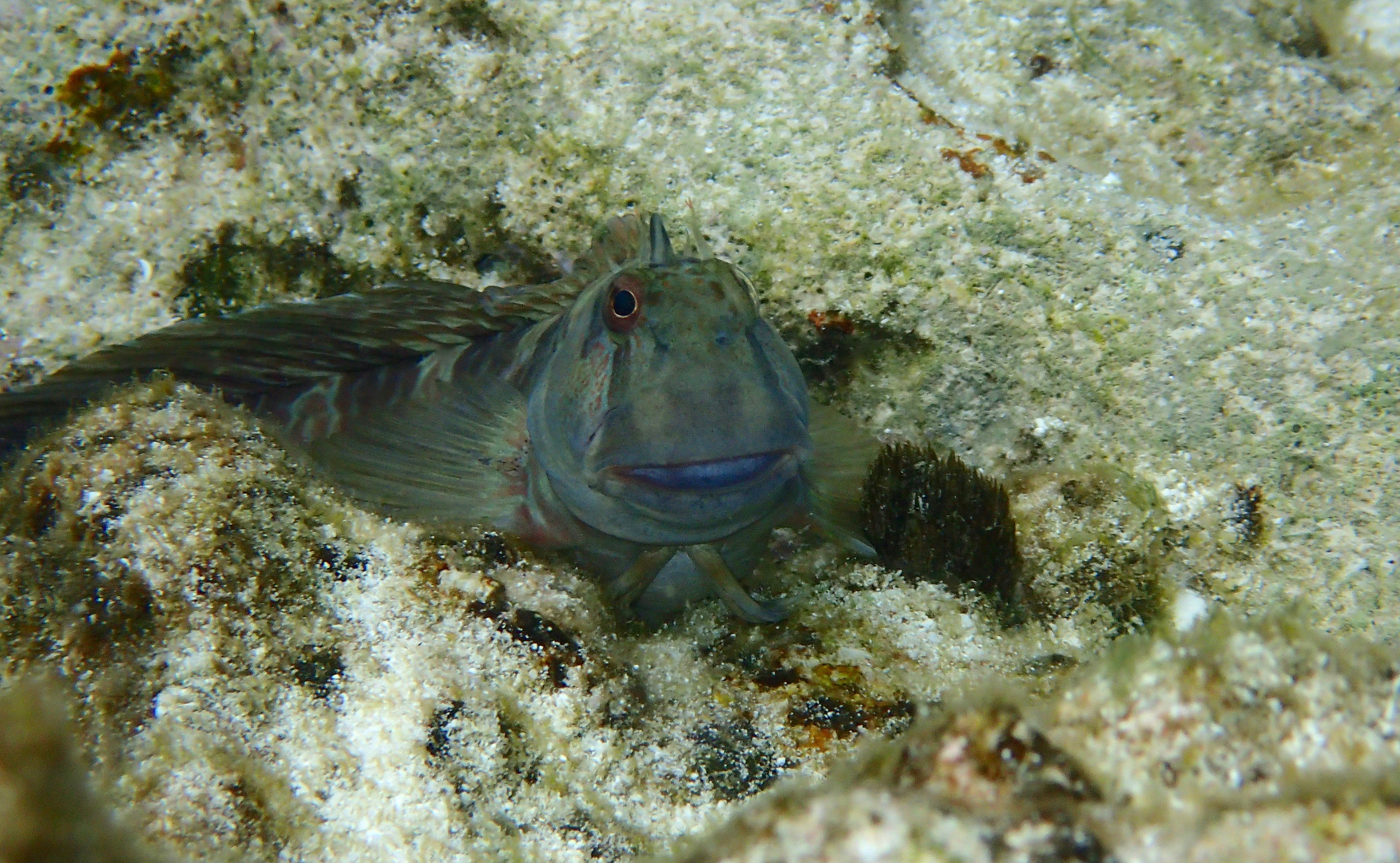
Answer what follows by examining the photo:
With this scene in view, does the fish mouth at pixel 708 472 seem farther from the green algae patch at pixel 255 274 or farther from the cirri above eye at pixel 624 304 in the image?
the green algae patch at pixel 255 274

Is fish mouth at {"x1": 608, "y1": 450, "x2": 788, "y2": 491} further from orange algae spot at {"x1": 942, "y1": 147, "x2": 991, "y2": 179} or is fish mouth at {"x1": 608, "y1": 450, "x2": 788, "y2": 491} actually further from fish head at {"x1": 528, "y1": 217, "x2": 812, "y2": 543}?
orange algae spot at {"x1": 942, "y1": 147, "x2": 991, "y2": 179}

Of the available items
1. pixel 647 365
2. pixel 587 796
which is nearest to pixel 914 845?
pixel 587 796

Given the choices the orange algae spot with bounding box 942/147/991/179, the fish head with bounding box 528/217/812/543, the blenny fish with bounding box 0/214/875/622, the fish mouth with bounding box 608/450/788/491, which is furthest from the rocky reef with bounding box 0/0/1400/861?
the fish mouth with bounding box 608/450/788/491

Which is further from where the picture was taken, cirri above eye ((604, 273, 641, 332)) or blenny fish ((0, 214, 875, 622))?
cirri above eye ((604, 273, 641, 332))

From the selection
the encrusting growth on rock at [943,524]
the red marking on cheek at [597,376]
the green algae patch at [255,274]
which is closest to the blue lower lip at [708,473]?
the red marking on cheek at [597,376]

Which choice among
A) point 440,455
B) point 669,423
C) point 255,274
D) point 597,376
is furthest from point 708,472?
point 255,274

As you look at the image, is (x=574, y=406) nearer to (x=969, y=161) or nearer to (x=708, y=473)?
(x=708, y=473)
